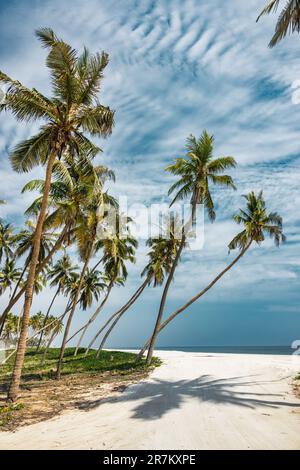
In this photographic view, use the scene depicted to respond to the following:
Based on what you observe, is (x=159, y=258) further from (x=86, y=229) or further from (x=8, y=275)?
(x=8, y=275)

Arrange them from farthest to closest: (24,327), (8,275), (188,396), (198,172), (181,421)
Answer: (8,275) < (198,172) < (24,327) < (188,396) < (181,421)

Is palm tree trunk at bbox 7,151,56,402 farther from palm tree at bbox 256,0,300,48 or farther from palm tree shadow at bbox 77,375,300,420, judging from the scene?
palm tree at bbox 256,0,300,48

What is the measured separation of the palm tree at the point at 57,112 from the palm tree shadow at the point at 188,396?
4.64m

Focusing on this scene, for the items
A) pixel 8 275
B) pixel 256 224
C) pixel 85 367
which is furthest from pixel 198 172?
pixel 8 275

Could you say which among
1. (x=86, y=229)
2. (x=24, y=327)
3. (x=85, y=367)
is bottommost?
(x=85, y=367)

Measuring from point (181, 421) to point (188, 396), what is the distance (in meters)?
3.20

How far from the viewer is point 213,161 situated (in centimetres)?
2052

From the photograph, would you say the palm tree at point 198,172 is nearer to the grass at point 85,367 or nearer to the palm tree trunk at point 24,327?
the grass at point 85,367

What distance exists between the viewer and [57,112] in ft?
42.8

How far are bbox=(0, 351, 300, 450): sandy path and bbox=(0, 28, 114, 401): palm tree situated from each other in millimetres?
4183

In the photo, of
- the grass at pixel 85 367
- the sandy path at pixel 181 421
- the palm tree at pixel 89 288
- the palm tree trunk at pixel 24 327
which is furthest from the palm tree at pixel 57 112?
the palm tree at pixel 89 288

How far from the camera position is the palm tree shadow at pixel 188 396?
10.1m

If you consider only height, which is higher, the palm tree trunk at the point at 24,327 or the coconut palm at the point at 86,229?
the coconut palm at the point at 86,229
